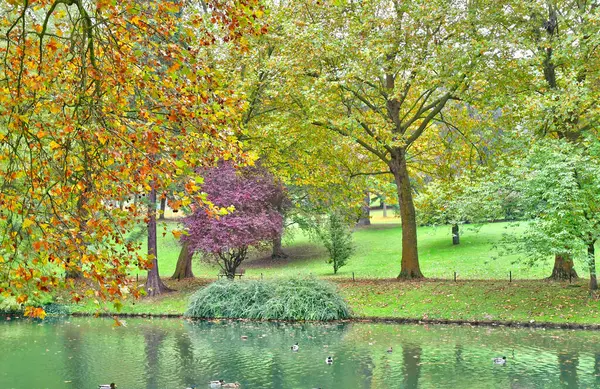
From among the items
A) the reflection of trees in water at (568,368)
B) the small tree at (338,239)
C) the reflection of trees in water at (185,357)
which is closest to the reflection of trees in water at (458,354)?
the reflection of trees in water at (568,368)

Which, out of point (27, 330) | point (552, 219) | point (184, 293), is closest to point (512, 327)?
point (552, 219)

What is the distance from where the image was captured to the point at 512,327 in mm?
18219

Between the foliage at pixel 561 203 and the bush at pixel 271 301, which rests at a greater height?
the foliage at pixel 561 203

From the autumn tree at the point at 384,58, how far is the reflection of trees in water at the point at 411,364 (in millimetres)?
8040

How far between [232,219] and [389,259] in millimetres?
14376

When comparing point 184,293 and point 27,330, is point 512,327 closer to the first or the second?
point 184,293

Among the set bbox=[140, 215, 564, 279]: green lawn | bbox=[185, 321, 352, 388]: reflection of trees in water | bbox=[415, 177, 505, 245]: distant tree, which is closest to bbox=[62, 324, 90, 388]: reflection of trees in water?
bbox=[185, 321, 352, 388]: reflection of trees in water

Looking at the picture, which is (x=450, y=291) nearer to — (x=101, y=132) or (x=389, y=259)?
(x=389, y=259)

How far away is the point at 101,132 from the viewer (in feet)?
24.1

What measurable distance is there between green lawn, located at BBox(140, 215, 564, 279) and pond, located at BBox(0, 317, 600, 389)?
878 centimetres

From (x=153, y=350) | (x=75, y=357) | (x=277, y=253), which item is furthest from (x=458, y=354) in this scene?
(x=277, y=253)

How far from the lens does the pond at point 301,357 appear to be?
12.3m

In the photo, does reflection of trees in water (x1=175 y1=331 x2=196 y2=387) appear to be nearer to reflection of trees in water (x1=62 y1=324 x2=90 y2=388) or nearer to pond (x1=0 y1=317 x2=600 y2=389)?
pond (x1=0 y1=317 x2=600 y2=389)

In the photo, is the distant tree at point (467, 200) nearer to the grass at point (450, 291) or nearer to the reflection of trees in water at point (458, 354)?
the grass at point (450, 291)
